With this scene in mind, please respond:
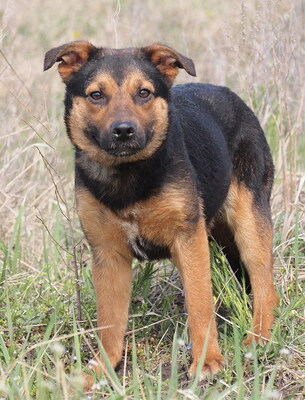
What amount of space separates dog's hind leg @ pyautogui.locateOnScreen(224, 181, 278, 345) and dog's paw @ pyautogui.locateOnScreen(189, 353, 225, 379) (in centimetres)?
64

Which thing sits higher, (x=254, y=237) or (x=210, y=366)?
(x=254, y=237)

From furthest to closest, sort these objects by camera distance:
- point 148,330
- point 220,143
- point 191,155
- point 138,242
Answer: point 220,143
point 148,330
point 191,155
point 138,242

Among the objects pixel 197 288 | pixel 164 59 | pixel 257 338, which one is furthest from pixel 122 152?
pixel 257 338

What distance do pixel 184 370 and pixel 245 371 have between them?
1.56 feet

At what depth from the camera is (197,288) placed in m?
4.93

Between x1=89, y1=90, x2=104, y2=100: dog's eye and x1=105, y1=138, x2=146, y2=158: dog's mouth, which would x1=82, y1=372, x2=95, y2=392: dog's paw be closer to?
x1=105, y1=138, x2=146, y2=158: dog's mouth

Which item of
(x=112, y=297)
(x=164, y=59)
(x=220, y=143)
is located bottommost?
(x=112, y=297)

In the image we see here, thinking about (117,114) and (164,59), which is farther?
(164,59)

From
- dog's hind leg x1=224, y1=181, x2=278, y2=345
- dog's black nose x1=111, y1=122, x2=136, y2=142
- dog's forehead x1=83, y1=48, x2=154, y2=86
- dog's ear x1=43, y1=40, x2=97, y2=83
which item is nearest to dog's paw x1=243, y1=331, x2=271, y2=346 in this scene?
dog's hind leg x1=224, y1=181, x2=278, y2=345

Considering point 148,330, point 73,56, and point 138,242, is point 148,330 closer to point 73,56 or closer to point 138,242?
point 138,242

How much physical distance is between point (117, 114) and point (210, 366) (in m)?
1.62

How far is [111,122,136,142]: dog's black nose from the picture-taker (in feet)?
14.9

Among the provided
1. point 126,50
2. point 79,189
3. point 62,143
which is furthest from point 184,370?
point 62,143

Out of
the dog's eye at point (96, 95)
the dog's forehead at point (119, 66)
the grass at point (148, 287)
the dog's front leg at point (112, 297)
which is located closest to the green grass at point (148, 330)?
the grass at point (148, 287)
